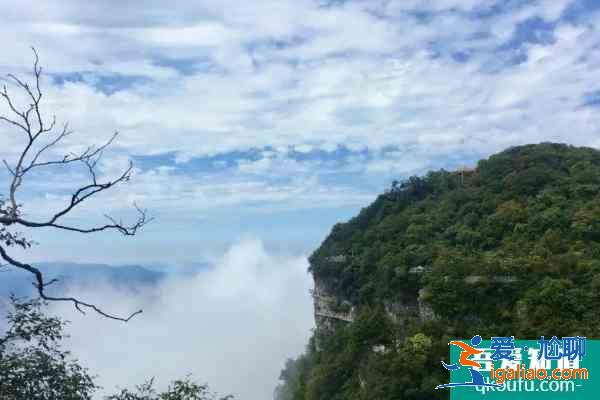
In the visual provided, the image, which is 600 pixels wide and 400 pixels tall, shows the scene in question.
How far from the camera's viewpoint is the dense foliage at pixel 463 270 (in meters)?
17.3

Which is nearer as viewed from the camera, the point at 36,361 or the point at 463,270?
the point at 36,361

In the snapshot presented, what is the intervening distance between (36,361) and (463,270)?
16.7 m

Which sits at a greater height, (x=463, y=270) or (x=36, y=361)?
(x=463, y=270)

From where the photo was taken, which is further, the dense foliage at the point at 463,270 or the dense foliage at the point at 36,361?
the dense foliage at the point at 463,270

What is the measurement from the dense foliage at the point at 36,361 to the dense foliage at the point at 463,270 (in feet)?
41.2

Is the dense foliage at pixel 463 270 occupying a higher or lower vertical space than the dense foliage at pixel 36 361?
higher

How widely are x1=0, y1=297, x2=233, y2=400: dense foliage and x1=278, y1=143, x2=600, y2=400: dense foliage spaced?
12544mm

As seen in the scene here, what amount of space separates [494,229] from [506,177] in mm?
6955

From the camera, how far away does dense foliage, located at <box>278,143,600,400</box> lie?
17.3 m

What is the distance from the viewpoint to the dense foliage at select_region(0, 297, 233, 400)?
226 inches

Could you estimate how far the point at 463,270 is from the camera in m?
20.2

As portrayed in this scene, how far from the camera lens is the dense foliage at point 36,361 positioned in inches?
226

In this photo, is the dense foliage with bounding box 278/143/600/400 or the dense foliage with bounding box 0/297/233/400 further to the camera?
the dense foliage with bounding box 278/143/600/400

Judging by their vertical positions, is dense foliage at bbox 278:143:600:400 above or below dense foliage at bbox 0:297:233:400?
above
